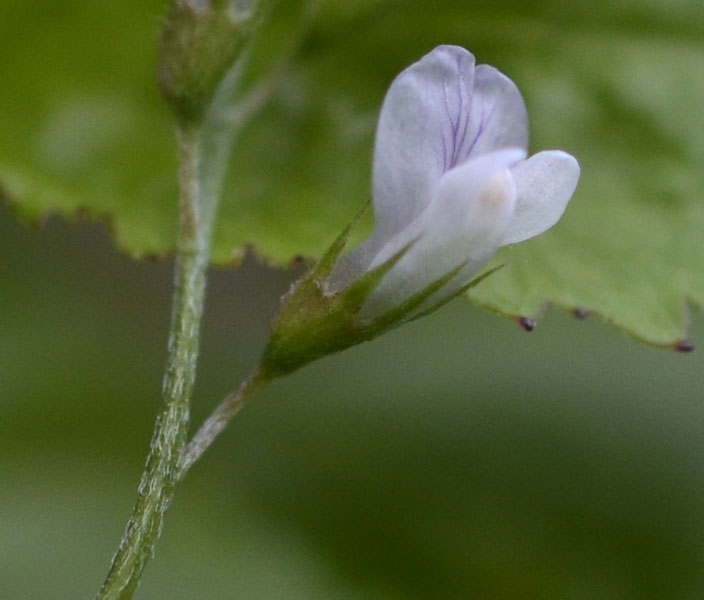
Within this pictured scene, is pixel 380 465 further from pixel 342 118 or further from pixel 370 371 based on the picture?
pixel 342 118

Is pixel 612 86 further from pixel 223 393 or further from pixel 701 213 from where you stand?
pixel 223 393

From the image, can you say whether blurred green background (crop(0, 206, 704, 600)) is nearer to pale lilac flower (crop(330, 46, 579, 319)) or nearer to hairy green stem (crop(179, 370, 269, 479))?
hairy green stem (crop(179, 370, 269, 479))

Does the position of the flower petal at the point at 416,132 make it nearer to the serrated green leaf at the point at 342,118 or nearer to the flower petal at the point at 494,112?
the flower petal at the point at 494,112

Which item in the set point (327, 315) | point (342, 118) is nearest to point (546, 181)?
point (327, 315)

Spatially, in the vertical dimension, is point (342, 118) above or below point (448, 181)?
below

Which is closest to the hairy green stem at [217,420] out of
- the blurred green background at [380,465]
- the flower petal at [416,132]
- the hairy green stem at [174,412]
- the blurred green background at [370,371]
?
the hairy green stem at [174,412]

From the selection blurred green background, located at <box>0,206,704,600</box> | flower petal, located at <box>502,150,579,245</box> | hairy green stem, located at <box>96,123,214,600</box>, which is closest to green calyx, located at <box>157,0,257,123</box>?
hairy green stem, located at <box>96,123,214,600</box>
